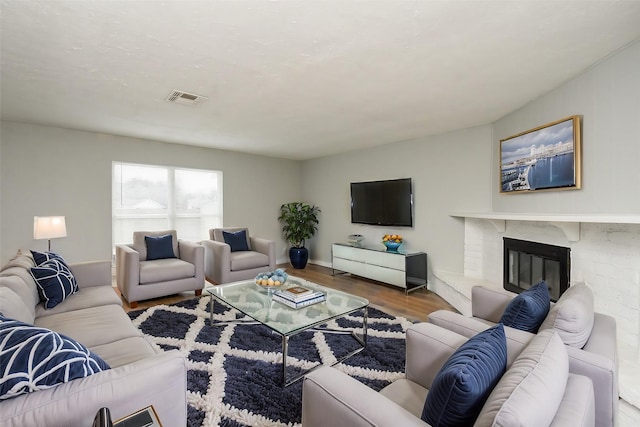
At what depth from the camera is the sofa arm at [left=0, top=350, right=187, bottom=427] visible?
3.11ft

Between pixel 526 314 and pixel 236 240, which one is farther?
pixel 236 240

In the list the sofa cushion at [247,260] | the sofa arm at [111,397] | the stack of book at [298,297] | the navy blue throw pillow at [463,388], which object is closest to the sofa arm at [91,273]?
the sofa cushion at [247,260]

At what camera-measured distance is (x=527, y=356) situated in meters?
0.99

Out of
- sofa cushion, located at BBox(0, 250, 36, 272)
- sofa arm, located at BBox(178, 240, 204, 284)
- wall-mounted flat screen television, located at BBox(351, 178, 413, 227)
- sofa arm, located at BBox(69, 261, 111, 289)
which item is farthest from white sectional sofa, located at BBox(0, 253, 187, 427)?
wall-mounted flat screen television, located at BBox(351, 178, 413, 227)

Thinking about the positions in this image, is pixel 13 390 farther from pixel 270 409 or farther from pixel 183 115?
pixel 183 115

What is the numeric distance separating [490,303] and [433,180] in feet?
8.08

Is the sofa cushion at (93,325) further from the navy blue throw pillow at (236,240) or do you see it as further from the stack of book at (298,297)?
the navy blue throw pillow at (236,240)

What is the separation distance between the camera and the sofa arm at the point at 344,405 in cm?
92

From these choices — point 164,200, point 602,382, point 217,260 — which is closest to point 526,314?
point 602,382

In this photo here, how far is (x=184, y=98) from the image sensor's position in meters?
2.83

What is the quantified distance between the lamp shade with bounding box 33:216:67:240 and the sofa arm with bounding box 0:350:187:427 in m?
3.14

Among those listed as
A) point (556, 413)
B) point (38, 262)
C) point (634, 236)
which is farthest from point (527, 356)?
point (38, 262)

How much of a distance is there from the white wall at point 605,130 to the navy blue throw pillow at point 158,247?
4432 mm

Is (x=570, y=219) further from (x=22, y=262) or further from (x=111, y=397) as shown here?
(x=22, y=262)
